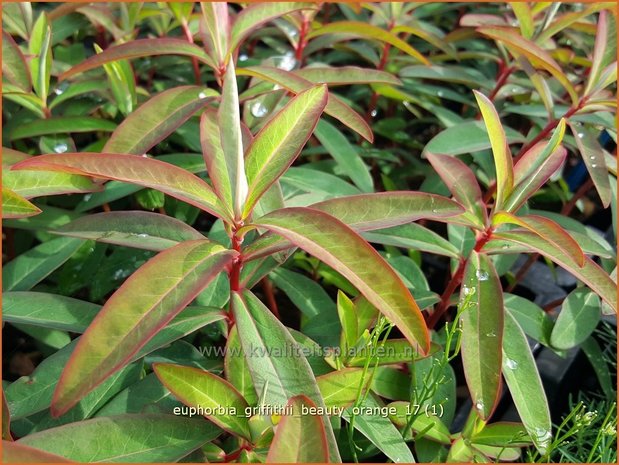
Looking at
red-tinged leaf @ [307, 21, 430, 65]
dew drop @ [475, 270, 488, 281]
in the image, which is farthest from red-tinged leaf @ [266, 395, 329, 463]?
red-tinged leaf @ [307, 21, 430, 65]

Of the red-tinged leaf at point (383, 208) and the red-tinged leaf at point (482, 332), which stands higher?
the red-tinged leaf at point (383, 208)

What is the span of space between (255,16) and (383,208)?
505mm

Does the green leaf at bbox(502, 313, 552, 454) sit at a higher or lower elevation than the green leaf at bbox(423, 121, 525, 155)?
lower

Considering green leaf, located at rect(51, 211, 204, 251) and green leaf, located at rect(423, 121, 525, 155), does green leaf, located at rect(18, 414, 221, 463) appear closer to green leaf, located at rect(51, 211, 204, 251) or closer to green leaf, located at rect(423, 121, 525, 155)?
green leaf, located at rect(51, 211, 204, 251)

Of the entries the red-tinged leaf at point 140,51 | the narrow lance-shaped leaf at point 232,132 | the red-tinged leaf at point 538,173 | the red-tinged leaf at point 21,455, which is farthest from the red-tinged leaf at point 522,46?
the red-tinged leaf at point 21,455

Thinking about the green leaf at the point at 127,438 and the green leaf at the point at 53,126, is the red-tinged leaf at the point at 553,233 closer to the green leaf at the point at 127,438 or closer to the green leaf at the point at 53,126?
the green leaf at the point at 127,438

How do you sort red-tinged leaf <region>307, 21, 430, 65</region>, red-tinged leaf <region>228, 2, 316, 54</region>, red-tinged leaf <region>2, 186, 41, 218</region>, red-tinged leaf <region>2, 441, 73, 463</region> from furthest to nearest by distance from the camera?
red-tinged leaf <region>307, 21, 430, 65</region>, red-tinged leaf <region>228, 2, 316, 54</region>, red-tinged leaf <region>2, 186, 41, 218</region>, red-tinged leaf <region>2, 441, 73, 463</region>

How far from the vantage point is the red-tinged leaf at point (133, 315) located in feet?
2.00

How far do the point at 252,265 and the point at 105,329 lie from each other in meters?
0.27

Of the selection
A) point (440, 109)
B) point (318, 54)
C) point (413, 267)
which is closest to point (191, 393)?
point (413, 267)

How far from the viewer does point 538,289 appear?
129cm

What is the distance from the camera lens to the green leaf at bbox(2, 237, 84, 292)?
3.29 ft

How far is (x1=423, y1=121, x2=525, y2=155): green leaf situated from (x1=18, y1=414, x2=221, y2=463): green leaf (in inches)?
25.2

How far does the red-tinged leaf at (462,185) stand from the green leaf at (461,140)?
0.55 ft
